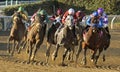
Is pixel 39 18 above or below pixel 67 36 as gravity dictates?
above

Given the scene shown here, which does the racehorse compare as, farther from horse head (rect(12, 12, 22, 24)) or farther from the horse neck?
horse head (rect(12, 12, 22, 24))

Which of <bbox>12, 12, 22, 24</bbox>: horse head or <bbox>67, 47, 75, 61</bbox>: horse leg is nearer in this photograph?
<bbox>67, 47, 75, 61</bbox>: horse leg

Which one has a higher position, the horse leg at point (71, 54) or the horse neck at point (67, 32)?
the horse neck at point (67, 32)

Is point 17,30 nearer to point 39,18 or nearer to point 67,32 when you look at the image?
point 39,18

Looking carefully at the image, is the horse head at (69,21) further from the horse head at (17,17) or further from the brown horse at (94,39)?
the horse head at (17,17)

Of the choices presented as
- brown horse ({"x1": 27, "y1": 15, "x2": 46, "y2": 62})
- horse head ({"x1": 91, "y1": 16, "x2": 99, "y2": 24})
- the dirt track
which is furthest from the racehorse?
horse head ({"x1": 91, "y1": 16, "x2": 99, "y2": 24})

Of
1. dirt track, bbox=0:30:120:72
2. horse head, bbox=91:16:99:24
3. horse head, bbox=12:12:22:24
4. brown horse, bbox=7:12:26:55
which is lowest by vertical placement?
dirt track, bbox=0:30:120:72

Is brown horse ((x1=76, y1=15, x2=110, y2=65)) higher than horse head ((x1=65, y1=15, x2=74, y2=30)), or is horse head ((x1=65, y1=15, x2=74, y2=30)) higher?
horse head ((x1=65, y1=15, x2=74, y2=30))

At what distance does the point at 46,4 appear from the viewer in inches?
1693

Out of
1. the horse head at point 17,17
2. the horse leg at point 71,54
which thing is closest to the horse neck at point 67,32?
the horse leg at point 71,54

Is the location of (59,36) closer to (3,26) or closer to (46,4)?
(3,26)

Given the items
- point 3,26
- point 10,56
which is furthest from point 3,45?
point 3,26

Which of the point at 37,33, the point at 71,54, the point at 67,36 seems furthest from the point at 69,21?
the point at 71,54

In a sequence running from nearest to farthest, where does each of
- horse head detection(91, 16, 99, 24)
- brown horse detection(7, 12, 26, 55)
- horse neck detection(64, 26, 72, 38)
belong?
horse neck detection(64, 26, 72, 38), horse head detection(91, 16, 99, 24), brown horse detection(7, 12, 26, 55)
